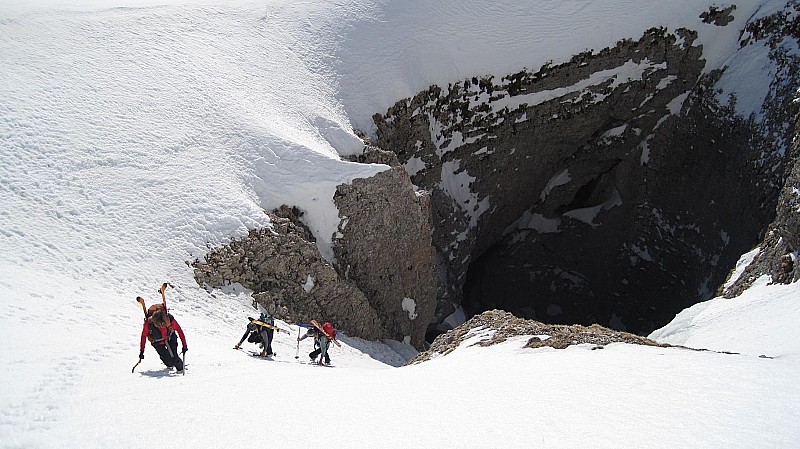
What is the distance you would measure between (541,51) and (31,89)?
24040mm

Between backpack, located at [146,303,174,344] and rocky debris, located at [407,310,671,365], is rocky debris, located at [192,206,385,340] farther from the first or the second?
backpack, located at [146,303,174,344]

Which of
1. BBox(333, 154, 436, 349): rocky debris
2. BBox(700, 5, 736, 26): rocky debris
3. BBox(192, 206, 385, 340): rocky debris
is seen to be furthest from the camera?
BBox(700, 5, 736, 26): rocky debris

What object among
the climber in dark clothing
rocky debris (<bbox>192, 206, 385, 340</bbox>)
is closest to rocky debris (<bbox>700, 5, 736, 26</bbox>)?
rocky debris (<bbox>192, 206, 385, 340</bbox>)

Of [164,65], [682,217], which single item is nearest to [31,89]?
[164,65]

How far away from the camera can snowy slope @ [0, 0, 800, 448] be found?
666 cm

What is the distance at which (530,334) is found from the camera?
13398 millimetres

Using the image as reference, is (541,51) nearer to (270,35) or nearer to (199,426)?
(270,35)

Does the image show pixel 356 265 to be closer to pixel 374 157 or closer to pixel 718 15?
pixel 374 157

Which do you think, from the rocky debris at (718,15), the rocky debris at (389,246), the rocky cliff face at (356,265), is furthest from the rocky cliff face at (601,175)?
the rocky cliff face at (356,265)

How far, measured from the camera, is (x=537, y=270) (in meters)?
38.4

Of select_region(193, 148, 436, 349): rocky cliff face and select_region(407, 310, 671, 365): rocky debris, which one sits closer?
select_region(407, 310, 671, 365): rocky debris

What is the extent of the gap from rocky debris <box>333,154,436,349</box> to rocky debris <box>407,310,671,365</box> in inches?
209

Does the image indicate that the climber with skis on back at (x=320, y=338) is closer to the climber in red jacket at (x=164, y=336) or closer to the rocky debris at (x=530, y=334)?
the rocky debris at (x=530, y=334)

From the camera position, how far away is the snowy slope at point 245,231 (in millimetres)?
6660
